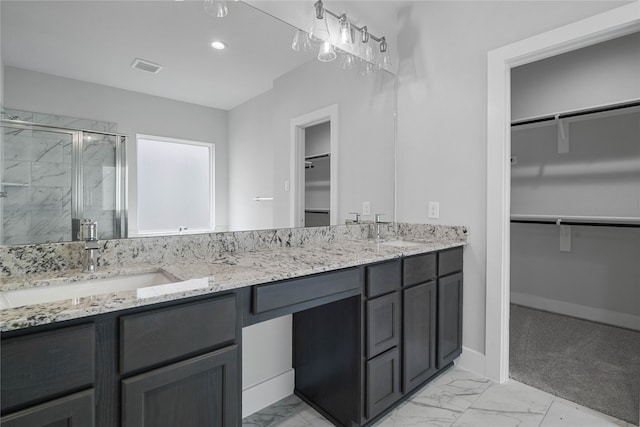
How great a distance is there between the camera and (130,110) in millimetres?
1373

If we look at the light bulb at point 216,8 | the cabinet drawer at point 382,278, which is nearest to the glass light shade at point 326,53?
the light bulb at point 216,8

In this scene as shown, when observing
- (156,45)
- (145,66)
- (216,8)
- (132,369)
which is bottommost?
(132,369)

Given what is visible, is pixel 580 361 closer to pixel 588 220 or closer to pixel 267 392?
pixel 588 220

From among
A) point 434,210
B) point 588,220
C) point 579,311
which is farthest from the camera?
point 579,311

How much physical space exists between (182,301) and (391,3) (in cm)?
255

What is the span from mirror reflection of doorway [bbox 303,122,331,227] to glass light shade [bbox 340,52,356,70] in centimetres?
45

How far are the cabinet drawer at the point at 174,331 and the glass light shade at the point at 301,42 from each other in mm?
1574

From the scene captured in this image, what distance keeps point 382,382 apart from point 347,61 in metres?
2.07

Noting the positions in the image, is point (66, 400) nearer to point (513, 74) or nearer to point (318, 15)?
point (318, 15)

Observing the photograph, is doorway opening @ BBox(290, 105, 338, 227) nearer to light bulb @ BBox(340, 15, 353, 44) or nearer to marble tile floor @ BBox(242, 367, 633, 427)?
light bulb @ BBox(340, 15, 353, 44)

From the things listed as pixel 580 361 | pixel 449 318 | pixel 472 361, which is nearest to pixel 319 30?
pixel 449 318

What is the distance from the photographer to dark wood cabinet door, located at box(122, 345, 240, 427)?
88 centimetres

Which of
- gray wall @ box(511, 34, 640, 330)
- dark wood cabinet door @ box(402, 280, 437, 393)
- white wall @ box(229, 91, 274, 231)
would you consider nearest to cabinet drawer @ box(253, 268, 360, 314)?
dark wood cabinet door @ box(402, 280, 437, 393)

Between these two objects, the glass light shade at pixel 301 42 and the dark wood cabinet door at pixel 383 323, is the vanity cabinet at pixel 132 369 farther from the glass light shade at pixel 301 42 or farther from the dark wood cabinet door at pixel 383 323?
the glass light shade at pixel 301 42
